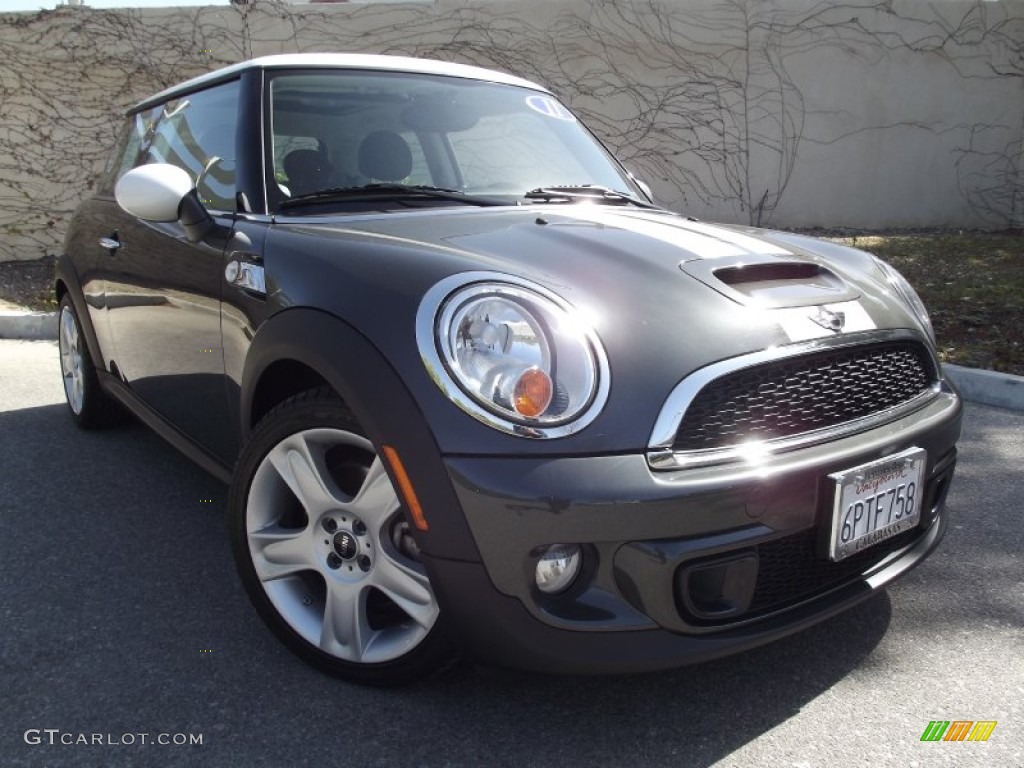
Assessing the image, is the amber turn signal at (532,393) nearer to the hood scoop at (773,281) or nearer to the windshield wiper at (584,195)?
the hood scoop at (773,281)

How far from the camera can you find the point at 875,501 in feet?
5.92

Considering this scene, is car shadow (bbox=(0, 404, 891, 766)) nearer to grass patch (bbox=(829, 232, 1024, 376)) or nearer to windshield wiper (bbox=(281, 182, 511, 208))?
windshield wiper (bbox=(281, 182, 511, 208))

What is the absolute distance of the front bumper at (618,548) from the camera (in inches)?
60.0

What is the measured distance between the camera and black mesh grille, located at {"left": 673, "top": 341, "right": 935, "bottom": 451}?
1.66 metres

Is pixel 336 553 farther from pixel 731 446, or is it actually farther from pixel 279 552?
pixel 731 446

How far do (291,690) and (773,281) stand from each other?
1449 millimetres

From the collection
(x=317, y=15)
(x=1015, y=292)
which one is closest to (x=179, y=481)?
(x=1015, y=292)

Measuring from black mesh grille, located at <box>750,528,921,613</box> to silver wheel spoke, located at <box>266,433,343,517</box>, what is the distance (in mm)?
895

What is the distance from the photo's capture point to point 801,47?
916cm

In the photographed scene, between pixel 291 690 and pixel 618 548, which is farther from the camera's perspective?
pixel 291 690

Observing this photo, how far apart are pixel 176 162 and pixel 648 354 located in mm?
2068

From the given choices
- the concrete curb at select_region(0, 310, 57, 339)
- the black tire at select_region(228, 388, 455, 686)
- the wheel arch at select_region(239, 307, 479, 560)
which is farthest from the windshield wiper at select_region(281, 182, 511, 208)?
the concrete curb at select_region(0, 310, 57, 339)

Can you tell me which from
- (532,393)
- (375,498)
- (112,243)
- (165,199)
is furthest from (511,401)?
(112,243)

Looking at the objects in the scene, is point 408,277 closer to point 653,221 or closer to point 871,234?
point 653,221
